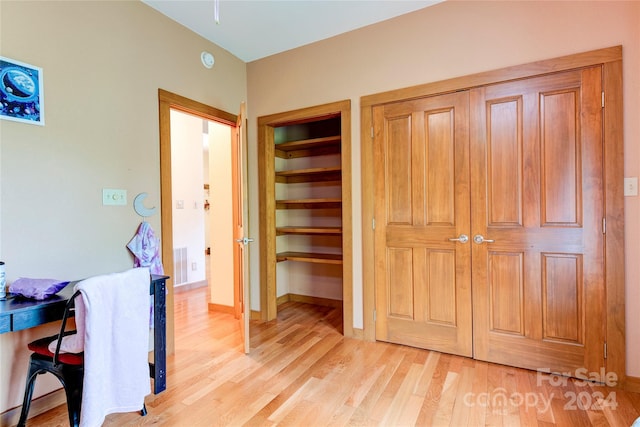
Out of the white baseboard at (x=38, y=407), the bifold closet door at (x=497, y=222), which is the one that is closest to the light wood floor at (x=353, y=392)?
the white baseboard at (x=38, y=407)

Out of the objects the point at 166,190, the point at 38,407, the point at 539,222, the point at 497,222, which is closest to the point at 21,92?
the point at 166,190

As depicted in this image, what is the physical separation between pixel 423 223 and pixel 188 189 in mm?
3674

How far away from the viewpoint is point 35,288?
1.60m

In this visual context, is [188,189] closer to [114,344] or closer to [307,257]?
[307,257]

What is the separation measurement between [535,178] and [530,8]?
1.18m

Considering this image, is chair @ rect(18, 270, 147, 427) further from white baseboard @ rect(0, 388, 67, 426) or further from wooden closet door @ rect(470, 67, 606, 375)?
wooden closet door @ rect(470, 67, 606, 375)

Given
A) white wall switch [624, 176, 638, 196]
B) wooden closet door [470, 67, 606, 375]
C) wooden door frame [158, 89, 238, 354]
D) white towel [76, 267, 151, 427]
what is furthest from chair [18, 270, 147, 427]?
white wall switch [624, 176, 638, 196]

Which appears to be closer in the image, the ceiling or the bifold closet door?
the bifold closet door

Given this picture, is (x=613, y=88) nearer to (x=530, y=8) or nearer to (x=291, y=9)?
(x=530, y=8)

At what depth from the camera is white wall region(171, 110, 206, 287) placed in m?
4.67

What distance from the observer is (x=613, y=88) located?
6.48 feet

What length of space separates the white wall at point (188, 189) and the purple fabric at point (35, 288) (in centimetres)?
300

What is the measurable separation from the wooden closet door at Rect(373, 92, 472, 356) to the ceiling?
0.76 m

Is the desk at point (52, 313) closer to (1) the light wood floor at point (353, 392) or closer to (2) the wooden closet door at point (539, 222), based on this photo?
(1) the light wood floor at point (353, 392)
